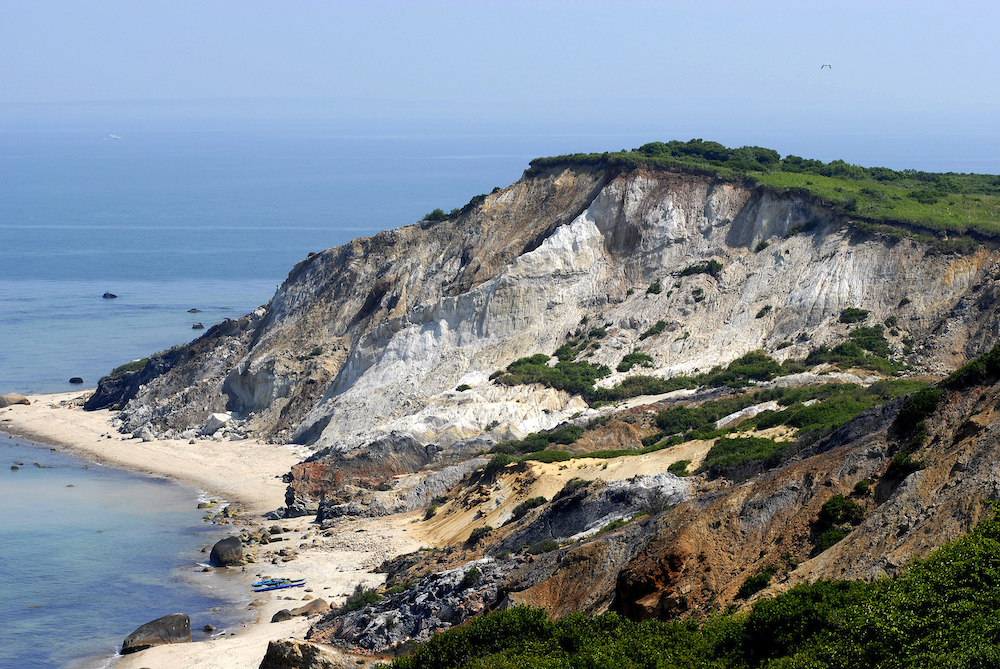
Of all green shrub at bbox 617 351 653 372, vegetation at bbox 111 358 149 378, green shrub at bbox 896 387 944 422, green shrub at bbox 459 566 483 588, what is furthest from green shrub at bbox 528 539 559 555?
vegetation at bbox 111 358 149 378

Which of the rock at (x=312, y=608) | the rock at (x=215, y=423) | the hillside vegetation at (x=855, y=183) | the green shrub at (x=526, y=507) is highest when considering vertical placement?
the hillside vegetation at (x=855, y=183)

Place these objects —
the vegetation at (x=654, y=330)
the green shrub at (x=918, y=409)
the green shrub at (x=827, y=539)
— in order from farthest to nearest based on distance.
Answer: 1. the vegetation at (x=654, y=330)
2. the green shrub at (x=918, y=409)
3. the green shrub at (x=827, y=539)

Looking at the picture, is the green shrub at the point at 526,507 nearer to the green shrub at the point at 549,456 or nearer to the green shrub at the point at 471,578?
the green shrub at the point at 549,456

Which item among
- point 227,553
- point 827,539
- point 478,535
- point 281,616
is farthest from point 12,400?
point 827,539

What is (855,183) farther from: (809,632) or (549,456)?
(809,632)

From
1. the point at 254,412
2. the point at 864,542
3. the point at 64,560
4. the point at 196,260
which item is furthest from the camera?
the point at 196,260

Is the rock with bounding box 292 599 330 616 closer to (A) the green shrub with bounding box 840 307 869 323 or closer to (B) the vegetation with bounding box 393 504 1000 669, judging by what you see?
(B) the vegetation with bounding box 393 504 1000 669

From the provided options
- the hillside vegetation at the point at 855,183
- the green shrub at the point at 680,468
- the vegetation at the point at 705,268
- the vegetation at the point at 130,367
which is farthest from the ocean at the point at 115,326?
the hillside vegetation at the point at 855,183

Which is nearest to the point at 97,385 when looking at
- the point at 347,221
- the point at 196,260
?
the point at 196,260

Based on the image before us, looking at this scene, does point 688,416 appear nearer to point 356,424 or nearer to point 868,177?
point 356,424
